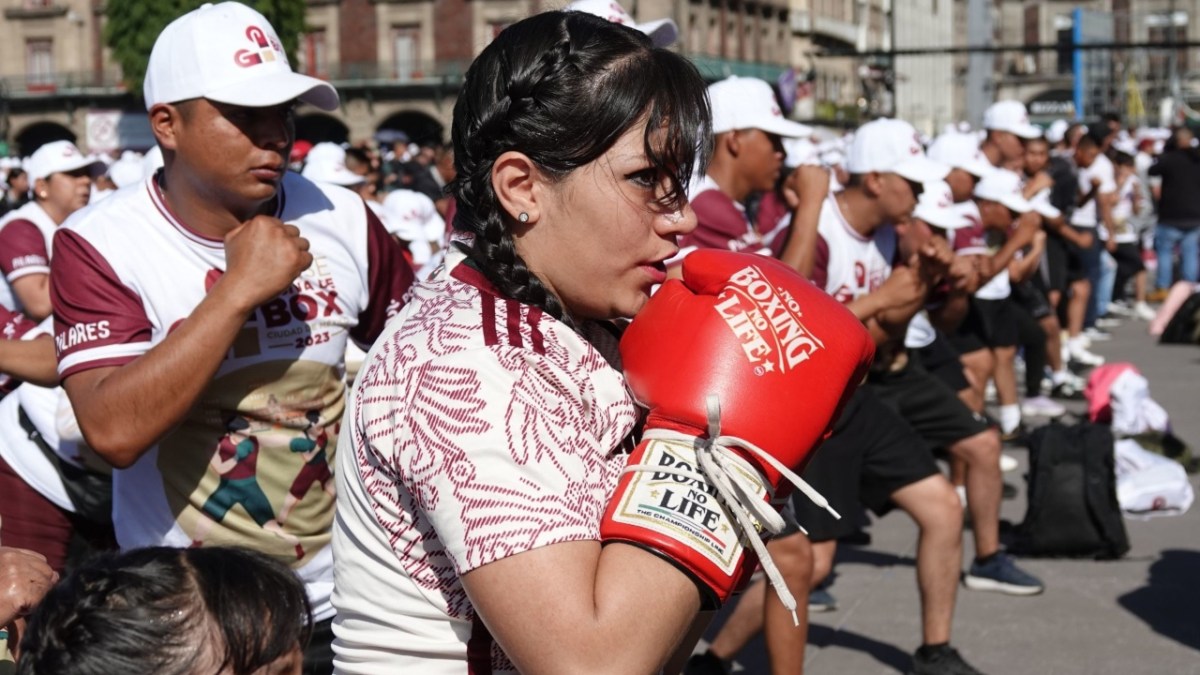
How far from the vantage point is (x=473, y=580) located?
1739 mm

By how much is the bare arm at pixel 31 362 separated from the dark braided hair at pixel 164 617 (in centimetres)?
190

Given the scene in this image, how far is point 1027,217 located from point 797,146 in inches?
157

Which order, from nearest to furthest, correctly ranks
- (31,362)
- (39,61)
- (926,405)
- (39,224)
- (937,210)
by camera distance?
(31,362), (926,405), (39,224), (937,210), (39,61)

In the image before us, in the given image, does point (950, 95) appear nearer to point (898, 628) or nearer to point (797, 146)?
point (797, 146)

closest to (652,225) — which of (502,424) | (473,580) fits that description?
(502,424)

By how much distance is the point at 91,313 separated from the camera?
2975 millimetres

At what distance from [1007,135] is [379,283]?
29.6 ft

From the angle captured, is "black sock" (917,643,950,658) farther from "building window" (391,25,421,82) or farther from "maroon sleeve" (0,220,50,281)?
"building window" (391,25,421,82)

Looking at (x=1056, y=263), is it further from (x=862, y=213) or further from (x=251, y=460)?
(x=251, y=460)

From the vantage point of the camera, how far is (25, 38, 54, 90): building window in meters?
58.3

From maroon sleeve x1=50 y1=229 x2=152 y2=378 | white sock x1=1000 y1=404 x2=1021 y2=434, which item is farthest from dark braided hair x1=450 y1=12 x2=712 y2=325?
white sock x1=1000 y1=404 x2=1021 y2=434

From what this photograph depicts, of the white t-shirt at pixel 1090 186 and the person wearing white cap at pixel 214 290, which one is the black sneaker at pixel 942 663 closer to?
the person wearing white cap at pixel 214 290

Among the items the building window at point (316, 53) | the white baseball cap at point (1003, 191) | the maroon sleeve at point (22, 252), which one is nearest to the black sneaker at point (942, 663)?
the maroon sleeve at point (22, 252)

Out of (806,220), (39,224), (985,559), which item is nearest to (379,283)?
(806,220)
